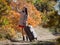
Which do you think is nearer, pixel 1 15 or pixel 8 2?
pixel 1 15

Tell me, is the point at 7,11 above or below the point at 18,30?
above

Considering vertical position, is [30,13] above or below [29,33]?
above

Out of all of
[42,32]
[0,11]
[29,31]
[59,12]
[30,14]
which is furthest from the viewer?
[42,32]

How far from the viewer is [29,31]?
8.62 meters

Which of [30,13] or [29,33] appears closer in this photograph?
[29,33]

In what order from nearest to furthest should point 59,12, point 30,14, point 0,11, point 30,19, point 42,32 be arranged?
point 59,12, point 0,11, point 30,19, point 30,14, point 42,32

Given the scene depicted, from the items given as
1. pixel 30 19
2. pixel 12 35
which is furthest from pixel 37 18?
pixel 12 35

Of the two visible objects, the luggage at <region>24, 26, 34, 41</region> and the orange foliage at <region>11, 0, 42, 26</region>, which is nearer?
the luggage at <region>24, 26, 34, 41</region>

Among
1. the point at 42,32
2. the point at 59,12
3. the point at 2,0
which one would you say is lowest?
the point at 42,32

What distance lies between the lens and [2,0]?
390 inches

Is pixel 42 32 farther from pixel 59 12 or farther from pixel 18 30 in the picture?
pixel 59 12

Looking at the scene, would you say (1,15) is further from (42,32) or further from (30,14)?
(42,32)

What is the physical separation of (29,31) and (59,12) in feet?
8.97

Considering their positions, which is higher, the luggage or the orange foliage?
the orange foliage
